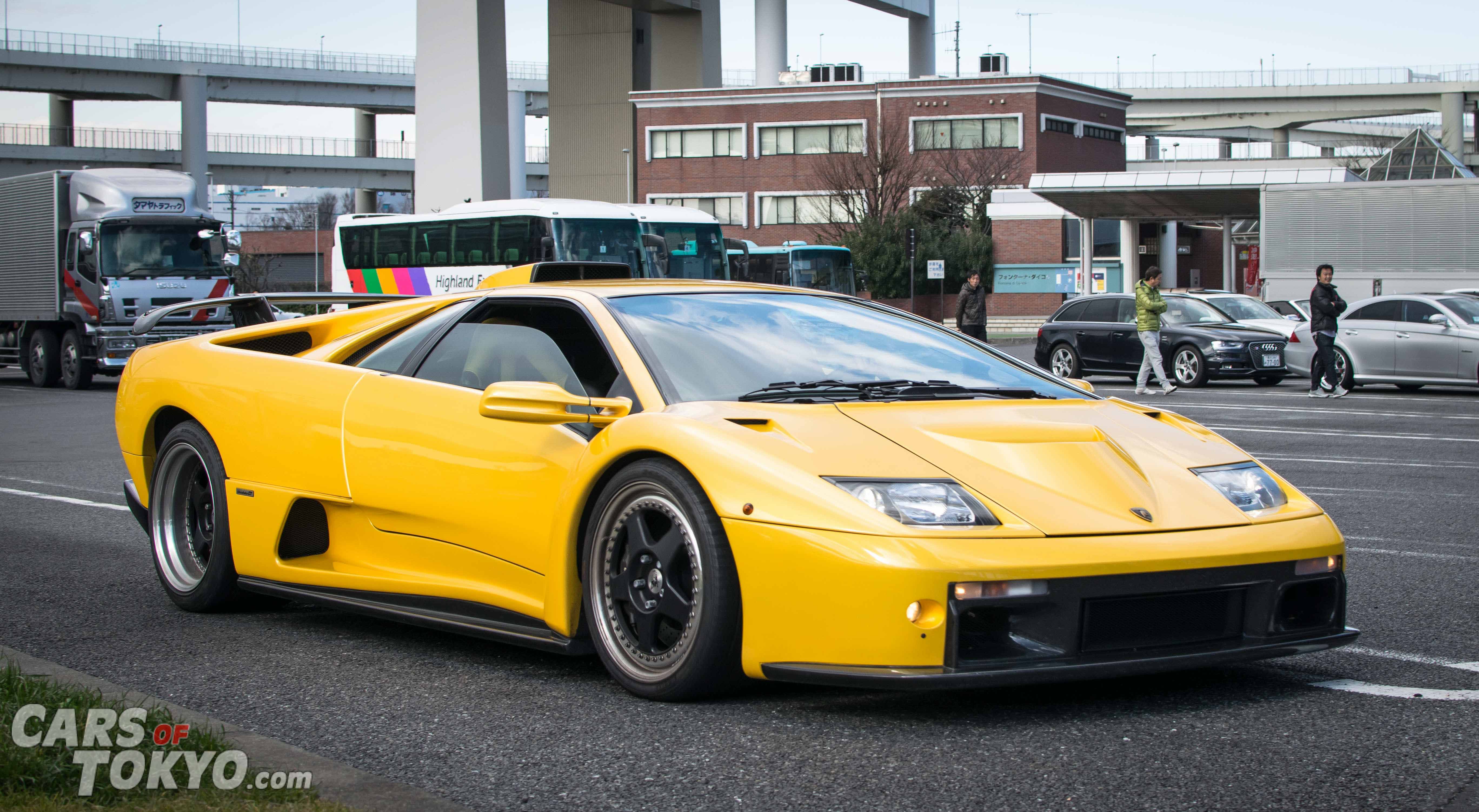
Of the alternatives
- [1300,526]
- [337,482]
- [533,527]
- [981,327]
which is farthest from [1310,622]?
[981,327]

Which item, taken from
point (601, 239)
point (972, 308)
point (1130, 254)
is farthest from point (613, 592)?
point (1130, 254)

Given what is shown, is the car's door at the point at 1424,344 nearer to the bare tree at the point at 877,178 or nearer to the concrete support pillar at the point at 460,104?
the concrete support pillar at the point at 460,104

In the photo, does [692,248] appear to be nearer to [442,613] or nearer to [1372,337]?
[1372,337]

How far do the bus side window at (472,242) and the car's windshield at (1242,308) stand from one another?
13776 millimetres

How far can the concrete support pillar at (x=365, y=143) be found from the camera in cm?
8125

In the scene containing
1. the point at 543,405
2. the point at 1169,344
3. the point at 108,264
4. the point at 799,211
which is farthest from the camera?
the point at 799,211

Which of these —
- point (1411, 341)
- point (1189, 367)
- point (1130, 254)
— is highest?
point (1130, 254)

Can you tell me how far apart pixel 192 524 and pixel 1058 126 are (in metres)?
68.1

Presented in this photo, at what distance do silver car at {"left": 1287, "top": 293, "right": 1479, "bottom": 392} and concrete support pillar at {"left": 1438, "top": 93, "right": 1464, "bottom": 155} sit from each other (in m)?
78.3

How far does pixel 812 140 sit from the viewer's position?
71500 millimetres

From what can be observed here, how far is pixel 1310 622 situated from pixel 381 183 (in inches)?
3249

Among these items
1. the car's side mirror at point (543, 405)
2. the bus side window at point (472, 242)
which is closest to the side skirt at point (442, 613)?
the car's side mirror at point (543, 405)

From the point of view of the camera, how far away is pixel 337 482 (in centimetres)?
507

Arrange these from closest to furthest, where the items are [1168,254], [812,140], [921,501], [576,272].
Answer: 1. [921,501]
2. [576,272]
3. [812,140]
4. [1168,254]
